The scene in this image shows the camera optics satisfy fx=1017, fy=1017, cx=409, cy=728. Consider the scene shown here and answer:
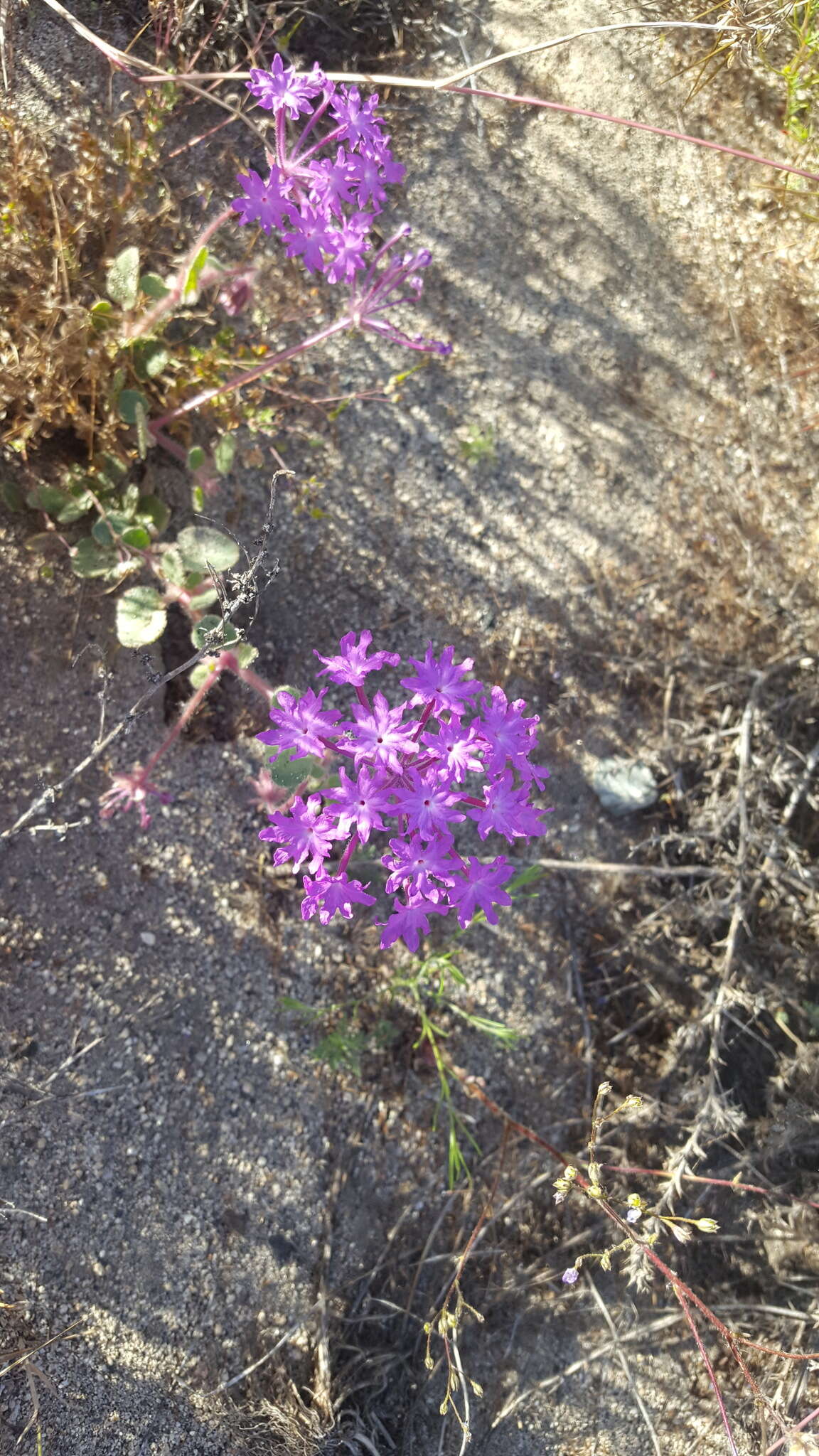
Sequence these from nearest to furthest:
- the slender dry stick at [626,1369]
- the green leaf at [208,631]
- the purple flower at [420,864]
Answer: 1. the purple flower at [420,864]
2. the green leaf at [208,631]
3. the slender dry stick at [626,1369]

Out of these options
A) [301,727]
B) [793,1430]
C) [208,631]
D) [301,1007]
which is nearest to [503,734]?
[301,727]

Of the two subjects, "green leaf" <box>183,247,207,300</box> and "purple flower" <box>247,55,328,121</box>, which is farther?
"green leaf" <box>183,247,207,300</box>

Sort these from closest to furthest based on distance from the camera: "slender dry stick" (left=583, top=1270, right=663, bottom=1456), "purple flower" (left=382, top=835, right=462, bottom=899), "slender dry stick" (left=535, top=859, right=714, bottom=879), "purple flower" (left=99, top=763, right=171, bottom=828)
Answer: "purple flower" (left=382, top=835, right=462, bottom=899) → "purple flower" (left=99, top=763, right=171, bottom=828) → "slender dry stick" (left=583, top=1270, right=663, bottom=1456) → "slender dry stick" (left=535, top=859, right=714, bottom=879)

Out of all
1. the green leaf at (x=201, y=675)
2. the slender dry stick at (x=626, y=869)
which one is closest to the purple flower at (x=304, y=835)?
the green leaf at (x=201, y=675)

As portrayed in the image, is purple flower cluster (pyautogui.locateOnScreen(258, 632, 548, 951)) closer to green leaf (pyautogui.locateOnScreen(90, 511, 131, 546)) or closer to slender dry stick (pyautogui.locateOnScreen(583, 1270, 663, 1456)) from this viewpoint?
green leaf (pyautogui.locateOnScreen(90, 511, 131, 546))

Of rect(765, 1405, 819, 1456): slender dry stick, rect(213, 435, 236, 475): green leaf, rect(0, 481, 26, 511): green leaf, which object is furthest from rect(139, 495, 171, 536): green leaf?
rect(765, 1405, 819, 1456): slender dry stick

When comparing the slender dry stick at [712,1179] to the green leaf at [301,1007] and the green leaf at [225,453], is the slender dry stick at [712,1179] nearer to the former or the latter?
the green leaf at [301,1007]

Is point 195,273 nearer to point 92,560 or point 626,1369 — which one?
point 92,560
